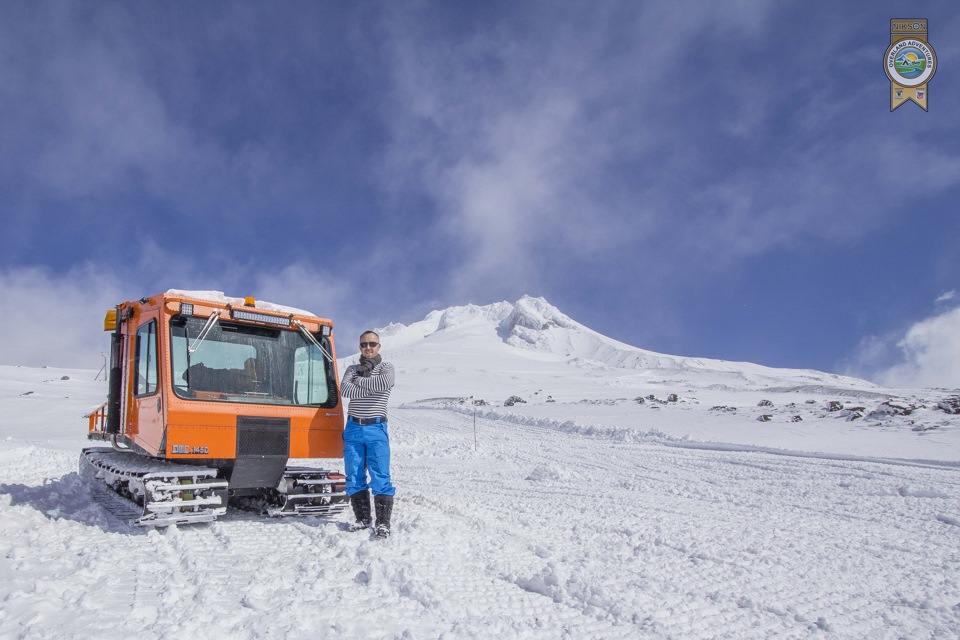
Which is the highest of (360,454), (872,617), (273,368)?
(273,368)

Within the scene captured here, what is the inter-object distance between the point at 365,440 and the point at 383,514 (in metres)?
0.69

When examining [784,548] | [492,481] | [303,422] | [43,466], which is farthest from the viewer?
[43,466]

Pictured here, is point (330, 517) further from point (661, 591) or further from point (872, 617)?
point (872, 617)

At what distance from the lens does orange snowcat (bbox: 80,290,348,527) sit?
213 inches

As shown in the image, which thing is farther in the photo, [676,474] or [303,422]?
[676,474]

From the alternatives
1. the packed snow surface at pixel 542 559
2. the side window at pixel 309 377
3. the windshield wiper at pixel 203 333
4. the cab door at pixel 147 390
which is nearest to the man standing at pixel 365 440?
the packed snow surface at pixel 542 559

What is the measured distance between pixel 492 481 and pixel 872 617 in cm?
580

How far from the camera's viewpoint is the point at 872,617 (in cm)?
353

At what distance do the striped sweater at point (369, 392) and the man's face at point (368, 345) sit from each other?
22 centimetres

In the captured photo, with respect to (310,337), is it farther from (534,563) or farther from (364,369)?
(534,563)

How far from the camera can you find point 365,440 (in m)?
5.42

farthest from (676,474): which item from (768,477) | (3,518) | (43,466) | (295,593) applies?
(43,466)

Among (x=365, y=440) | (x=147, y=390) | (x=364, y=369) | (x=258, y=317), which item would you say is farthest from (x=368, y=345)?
(x=147, y=390)

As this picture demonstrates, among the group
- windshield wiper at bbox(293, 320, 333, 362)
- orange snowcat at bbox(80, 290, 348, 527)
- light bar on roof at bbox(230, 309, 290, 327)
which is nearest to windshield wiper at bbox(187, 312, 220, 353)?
orange snowcat at bbox(80, 290, 348, 527)
